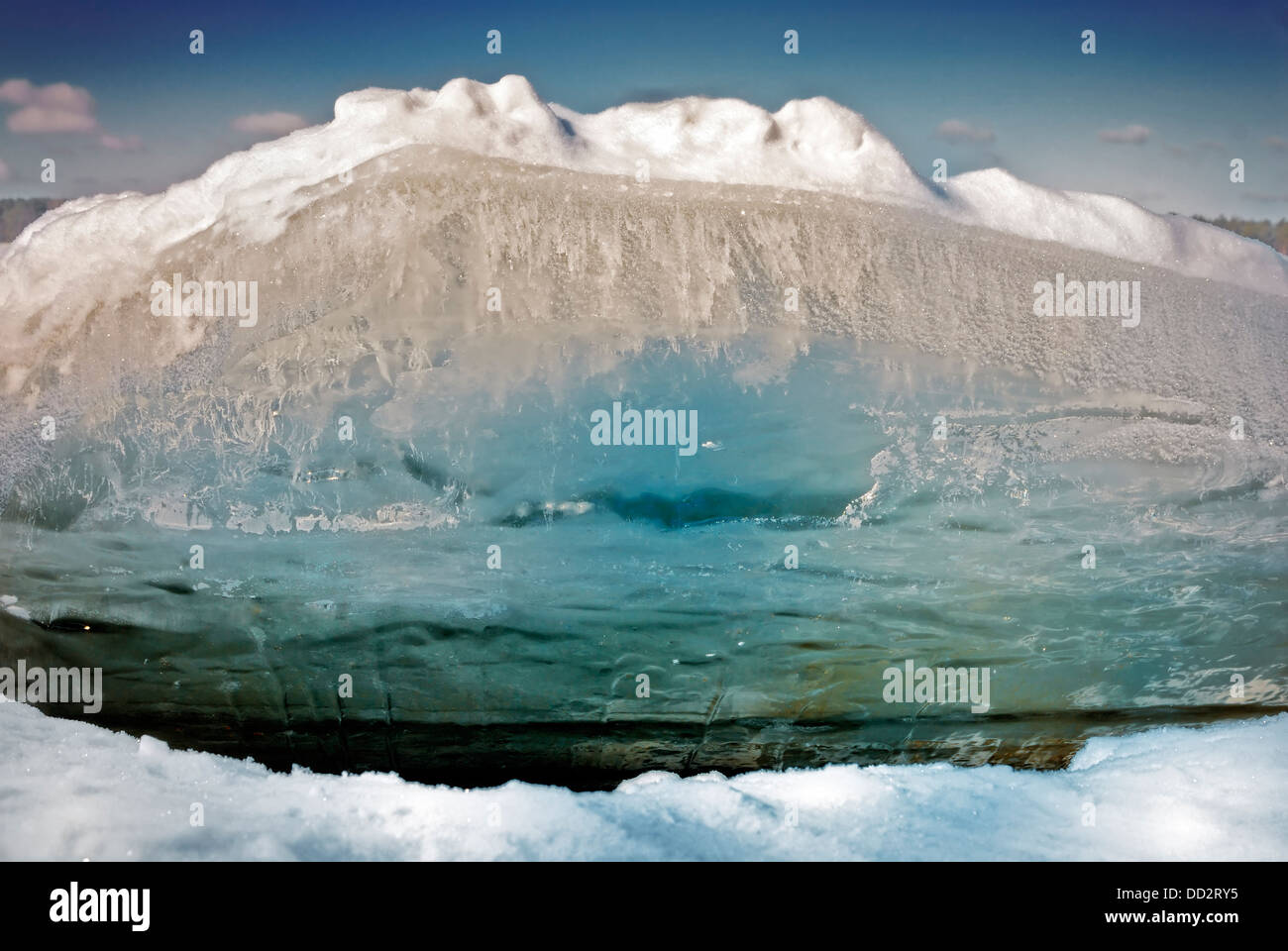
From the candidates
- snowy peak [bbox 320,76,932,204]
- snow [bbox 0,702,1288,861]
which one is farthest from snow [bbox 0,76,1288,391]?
snow [bbox 0,702,1288,861]

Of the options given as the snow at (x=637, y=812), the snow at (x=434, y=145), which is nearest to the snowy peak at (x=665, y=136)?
the snow at (x=434, y=145)

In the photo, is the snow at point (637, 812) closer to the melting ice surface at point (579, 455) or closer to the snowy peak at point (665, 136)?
the melting ice surface at point (579, 455)

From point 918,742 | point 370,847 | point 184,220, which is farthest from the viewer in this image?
point 918,742

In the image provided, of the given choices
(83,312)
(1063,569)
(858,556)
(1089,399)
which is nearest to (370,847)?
(858,556)

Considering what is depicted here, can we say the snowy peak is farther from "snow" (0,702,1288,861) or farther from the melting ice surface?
"snow" (0,702,1288,861)

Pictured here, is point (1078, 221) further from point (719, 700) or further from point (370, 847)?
point (370, 847)

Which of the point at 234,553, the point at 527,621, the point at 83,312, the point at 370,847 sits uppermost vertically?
the point at 83,312
